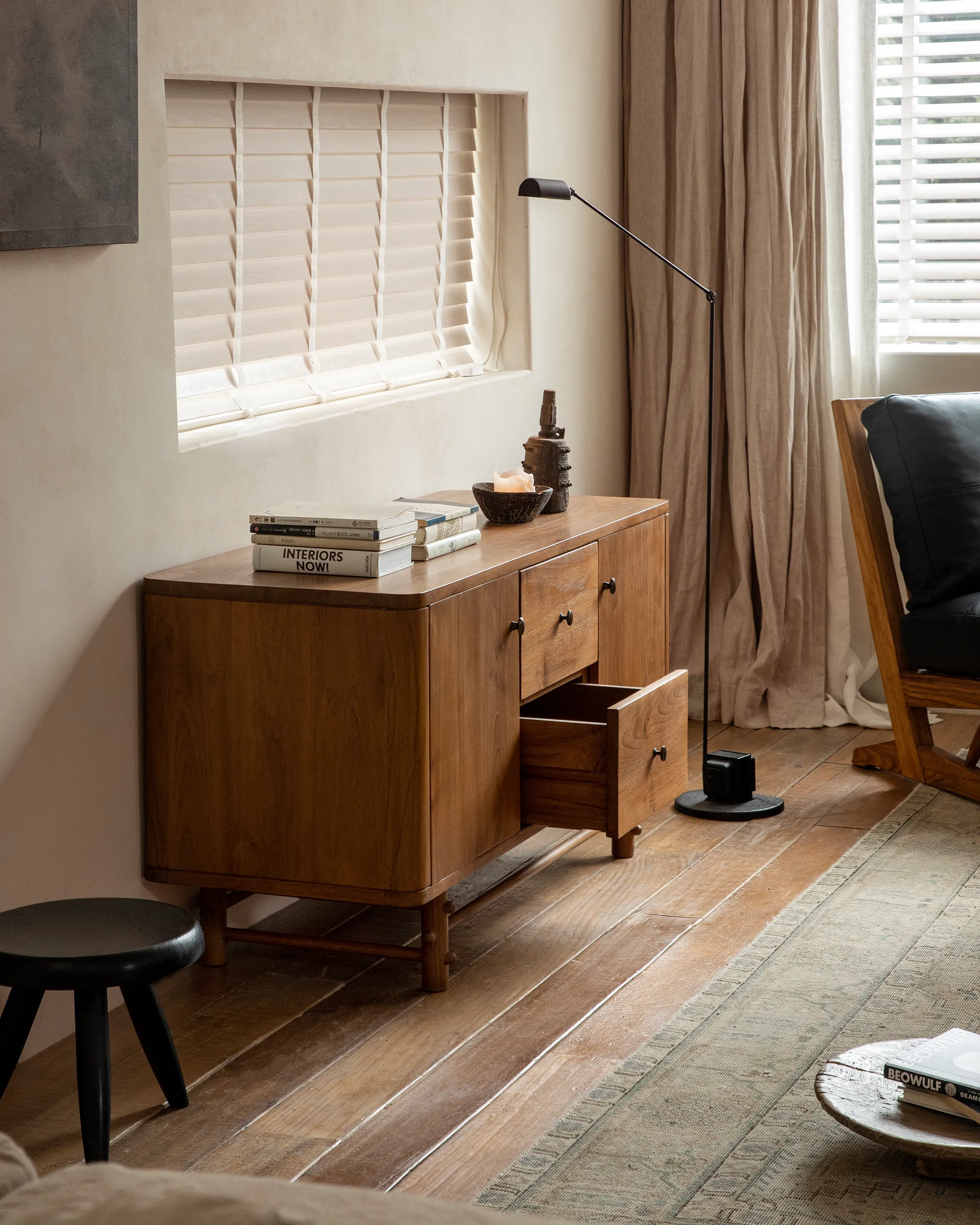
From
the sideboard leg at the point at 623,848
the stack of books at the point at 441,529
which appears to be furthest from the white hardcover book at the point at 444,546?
the sideboard leg at the point at 623,848

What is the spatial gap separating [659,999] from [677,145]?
7.78ft

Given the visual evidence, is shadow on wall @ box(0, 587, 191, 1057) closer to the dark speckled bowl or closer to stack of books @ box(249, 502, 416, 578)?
stack of books @ box(249, 502, 416, 578)

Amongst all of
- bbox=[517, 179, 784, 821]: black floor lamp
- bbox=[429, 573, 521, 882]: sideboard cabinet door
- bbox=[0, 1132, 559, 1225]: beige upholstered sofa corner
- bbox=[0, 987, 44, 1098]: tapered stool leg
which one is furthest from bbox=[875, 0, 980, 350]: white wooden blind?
bbox=[0, 1132, 559, 1225]: beige upholstered sofa corner

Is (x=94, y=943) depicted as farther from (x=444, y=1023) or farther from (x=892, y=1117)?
(x=892, y=1117)

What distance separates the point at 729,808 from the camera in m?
3.40

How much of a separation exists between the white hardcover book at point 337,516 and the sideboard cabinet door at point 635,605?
21.9 inches

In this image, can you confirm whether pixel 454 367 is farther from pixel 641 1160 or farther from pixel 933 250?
pixel 641 1160

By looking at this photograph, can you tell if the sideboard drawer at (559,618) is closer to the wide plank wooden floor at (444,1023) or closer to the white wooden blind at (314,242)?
the wide plank wooden floor at (444,1023)

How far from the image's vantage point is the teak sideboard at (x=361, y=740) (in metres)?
2.36

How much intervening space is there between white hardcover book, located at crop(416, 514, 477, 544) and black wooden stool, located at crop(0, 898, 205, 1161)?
794mm

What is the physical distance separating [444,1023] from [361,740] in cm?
44

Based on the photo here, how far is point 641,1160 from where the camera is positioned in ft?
6.36

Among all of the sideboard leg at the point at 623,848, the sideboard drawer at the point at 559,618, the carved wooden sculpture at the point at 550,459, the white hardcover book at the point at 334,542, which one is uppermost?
the carved wooden sculpture at the point at 550,459

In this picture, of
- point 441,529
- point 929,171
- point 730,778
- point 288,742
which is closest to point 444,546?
point 441,529
